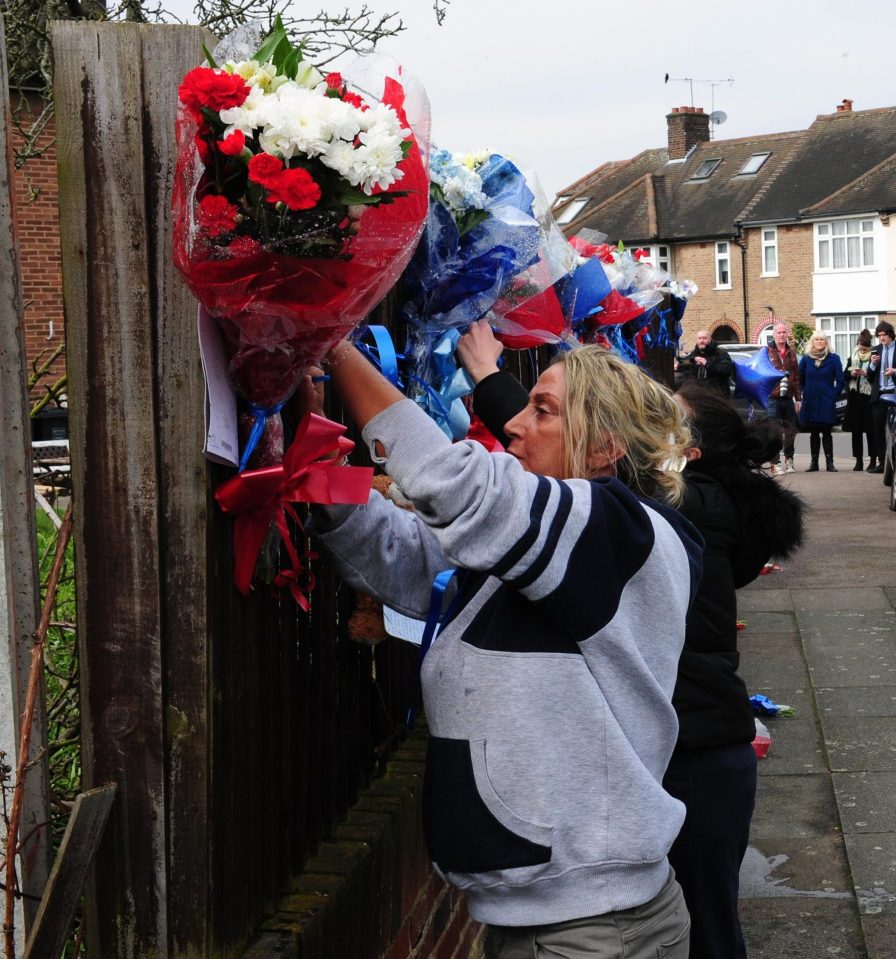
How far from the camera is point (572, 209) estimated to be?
2191 inches

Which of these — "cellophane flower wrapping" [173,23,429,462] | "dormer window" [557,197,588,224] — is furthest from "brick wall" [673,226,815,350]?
"cellophane flower wrapping" [173,23,429,462]

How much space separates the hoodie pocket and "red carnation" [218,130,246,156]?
42.8 inches

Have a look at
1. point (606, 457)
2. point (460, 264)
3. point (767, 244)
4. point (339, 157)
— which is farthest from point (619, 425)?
point (767, 244)

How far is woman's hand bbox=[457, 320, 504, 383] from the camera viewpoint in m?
3.28

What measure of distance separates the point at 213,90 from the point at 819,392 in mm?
18106

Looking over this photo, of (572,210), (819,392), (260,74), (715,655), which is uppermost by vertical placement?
(572,210)

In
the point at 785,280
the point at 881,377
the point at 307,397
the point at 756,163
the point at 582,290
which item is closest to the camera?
the point at 307,397

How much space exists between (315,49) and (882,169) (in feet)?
149

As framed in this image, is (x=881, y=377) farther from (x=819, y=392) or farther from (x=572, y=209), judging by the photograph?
(x=572, y=209)

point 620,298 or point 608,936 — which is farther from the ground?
point 620,298

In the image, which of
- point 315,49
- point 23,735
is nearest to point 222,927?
point 23,735

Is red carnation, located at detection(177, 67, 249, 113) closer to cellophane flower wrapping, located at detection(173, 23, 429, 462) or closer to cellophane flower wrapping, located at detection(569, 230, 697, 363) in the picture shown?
cellophane flower wrapping, located at detection(173, 23, 429, 462)

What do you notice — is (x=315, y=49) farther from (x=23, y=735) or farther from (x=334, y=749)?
(x=23, y=735)

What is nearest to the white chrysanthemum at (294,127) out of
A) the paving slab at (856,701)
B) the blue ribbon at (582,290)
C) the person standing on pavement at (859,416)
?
the blue ribbon at (582,290)
